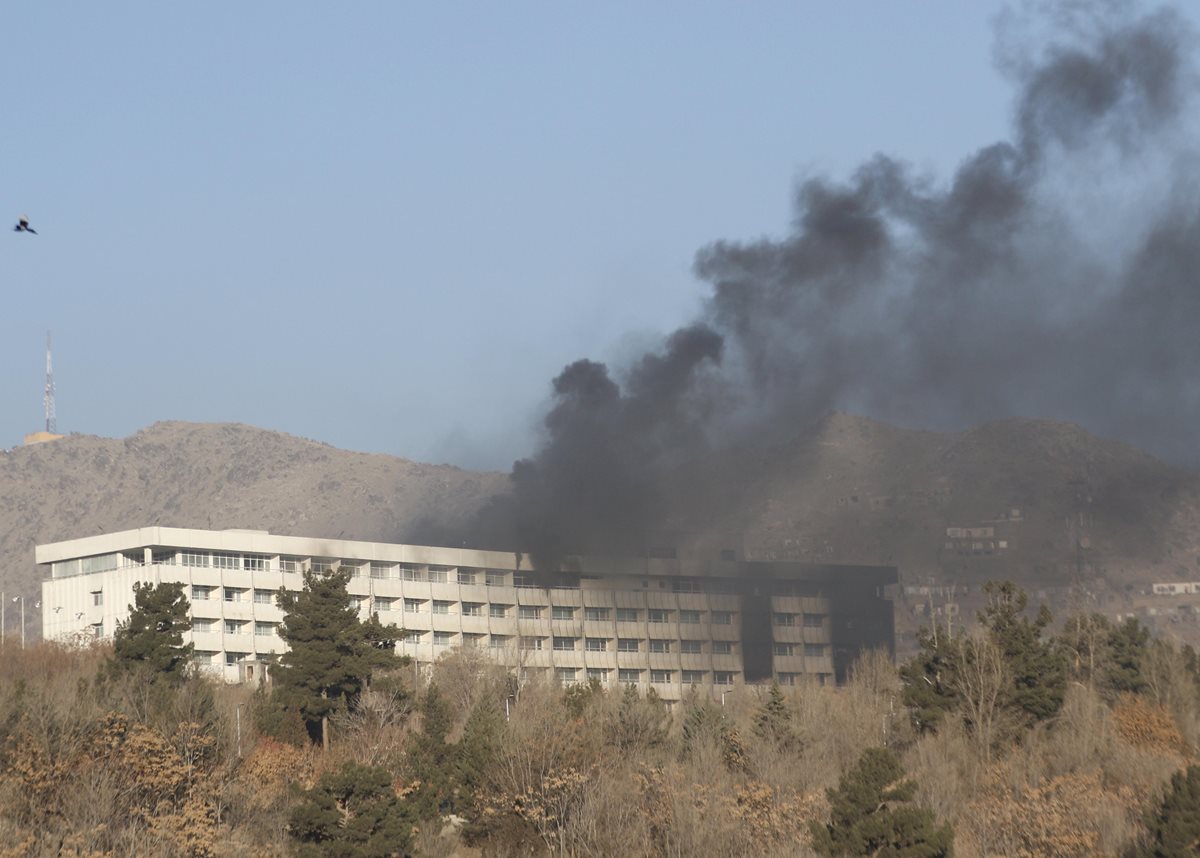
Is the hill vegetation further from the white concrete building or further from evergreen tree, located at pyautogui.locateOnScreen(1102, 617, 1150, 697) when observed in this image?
the white concrete building

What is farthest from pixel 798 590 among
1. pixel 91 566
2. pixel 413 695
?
pixel 413 695

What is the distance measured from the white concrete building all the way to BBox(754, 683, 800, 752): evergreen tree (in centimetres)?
5314

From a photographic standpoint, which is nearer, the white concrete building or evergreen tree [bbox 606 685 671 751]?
evergreen tree [bbox 606 685 671 751]

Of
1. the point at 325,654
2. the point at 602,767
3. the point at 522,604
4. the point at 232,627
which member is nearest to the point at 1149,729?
the point at 602,767

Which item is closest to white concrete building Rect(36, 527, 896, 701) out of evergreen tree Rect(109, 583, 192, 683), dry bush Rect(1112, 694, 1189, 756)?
evergreen tree Rect(109, 583, 192, 683)

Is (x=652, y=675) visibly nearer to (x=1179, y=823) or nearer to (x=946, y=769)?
(x=946, y=769)

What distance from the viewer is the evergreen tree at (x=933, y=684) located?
319 ft

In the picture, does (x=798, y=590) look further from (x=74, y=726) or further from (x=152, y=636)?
(x=74, y=726)

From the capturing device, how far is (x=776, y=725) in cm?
9744

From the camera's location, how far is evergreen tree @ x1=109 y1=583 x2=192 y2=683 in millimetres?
91250

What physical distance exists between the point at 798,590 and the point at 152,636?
10142cm

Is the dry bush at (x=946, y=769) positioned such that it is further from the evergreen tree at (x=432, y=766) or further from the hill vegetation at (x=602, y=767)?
the evergreen tree at (x=432, y=766)

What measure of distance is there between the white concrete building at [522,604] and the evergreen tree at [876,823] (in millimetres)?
83573

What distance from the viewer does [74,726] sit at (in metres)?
71.2
